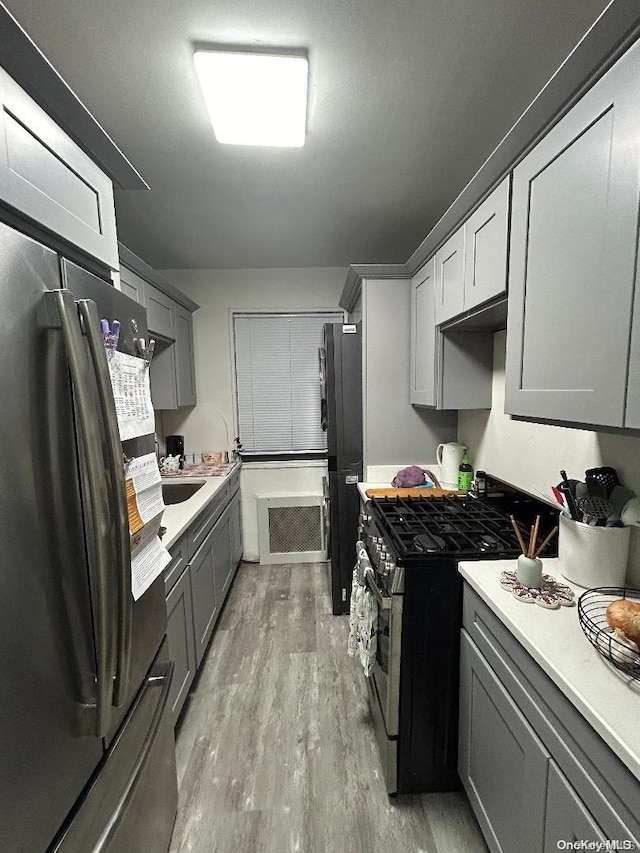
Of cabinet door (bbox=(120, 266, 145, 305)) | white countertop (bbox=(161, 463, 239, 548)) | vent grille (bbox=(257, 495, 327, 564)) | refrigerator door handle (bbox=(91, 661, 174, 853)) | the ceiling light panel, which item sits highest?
the ceiling light panel

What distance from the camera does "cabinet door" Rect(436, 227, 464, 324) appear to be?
164cm

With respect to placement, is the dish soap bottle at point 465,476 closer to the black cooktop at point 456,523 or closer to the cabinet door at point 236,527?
the black cooktop at point 456,523

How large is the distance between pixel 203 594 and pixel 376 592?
108 centimetres

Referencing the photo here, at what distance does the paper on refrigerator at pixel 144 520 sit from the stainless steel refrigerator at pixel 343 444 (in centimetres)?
155

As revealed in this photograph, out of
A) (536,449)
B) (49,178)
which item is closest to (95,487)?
(49,178)

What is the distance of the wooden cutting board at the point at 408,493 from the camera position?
2.09 m

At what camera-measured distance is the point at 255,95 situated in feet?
4.35

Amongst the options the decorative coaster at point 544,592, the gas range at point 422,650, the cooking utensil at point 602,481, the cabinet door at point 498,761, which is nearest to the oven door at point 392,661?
the gas range at point 422,650

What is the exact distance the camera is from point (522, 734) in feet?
3.04

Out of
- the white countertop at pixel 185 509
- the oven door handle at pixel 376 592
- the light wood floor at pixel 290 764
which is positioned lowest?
the light wood floor at pixel 290 764

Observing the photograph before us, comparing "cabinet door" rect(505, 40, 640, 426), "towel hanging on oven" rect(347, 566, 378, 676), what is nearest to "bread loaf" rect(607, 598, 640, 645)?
"cabinet door" rect(505, 40, 640, 426)

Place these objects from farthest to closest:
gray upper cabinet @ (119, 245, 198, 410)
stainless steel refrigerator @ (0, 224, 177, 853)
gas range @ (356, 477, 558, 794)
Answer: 1. gray upper cabinet @ (119, 245, 198, 410)
2. gas range @ (356, 477, 558, 794)
3. stainless steel refrigerator @ (0, 224, 177, 853)

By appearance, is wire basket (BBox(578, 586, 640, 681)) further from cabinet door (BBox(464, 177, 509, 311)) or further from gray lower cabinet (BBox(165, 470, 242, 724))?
gray lower cabinet (BBox(165, 470, 242, 724))

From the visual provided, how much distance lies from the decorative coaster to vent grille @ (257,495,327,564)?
7.18 feet
